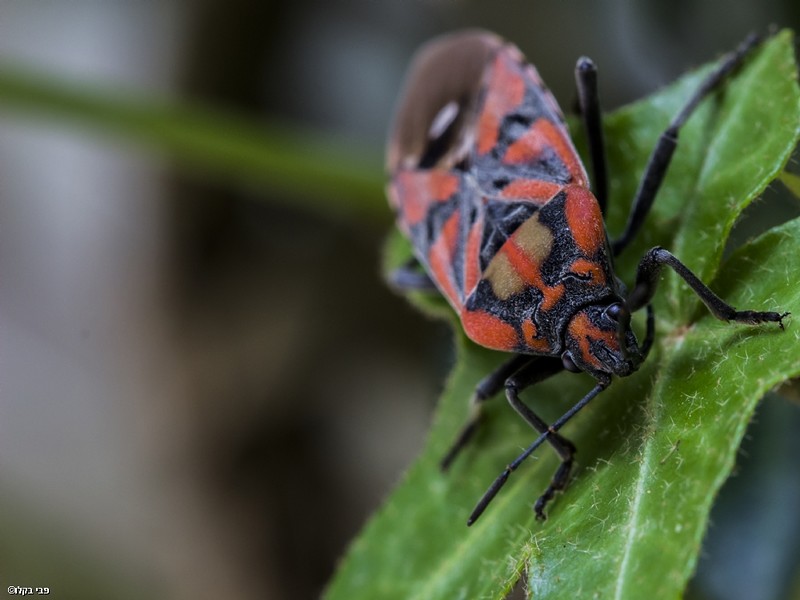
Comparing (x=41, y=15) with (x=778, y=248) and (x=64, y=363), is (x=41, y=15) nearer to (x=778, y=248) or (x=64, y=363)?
(x=64, y=363)

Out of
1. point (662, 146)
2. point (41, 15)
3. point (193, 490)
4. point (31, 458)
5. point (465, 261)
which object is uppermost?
point (41, 15)

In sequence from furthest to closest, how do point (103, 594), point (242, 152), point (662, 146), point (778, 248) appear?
point (103, 594)
point (242, 152)
point (662, 146)
point (778, 248)

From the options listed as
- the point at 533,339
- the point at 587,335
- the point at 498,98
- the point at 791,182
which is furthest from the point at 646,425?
the point at 498,98

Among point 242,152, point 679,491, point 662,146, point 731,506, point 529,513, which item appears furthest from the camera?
point 242,152

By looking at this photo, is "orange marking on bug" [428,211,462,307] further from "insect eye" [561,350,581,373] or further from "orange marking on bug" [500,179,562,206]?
"insect eye" [561,350,581,373]

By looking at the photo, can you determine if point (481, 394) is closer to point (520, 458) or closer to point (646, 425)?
point (520, 458)

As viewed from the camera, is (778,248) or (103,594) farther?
(103,594)

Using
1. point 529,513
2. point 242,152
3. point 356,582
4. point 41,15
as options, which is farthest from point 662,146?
point 41,15
